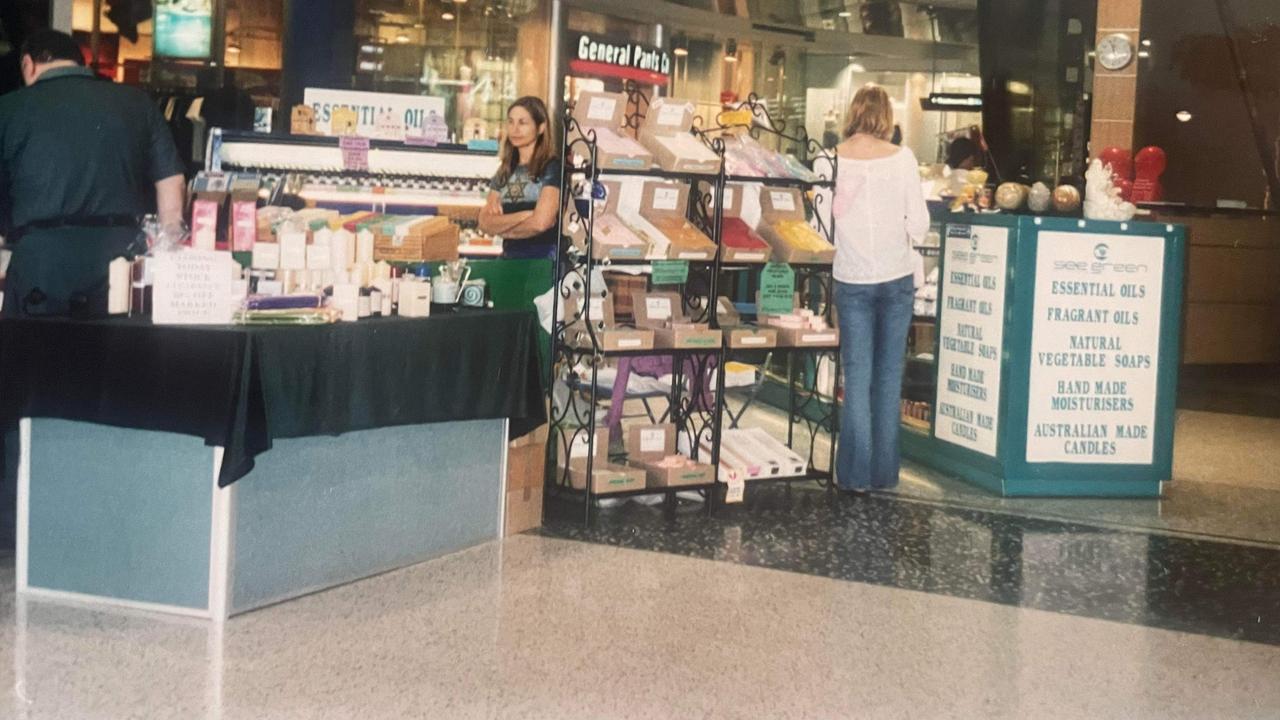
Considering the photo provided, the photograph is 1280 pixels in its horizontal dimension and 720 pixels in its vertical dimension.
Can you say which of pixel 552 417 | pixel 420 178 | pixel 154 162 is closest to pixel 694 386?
pixel 552 417

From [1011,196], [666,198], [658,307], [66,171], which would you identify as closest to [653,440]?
[658,307]

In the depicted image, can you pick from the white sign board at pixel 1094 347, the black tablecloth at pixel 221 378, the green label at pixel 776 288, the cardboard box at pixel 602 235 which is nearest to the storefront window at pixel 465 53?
the green label at pixel 776 288

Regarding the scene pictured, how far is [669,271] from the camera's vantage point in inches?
233

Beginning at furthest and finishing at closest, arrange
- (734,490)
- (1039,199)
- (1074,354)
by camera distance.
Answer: (1039,199) → (1074,354) → (734,490)

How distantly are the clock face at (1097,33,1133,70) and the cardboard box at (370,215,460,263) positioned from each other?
412 centimetres

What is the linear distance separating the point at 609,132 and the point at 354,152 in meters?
2.42

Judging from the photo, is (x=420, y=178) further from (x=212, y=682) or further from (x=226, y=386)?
(x=212, y=682)

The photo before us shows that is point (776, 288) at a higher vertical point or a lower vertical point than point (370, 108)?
lower

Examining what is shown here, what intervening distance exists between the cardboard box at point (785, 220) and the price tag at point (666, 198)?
0.46 m

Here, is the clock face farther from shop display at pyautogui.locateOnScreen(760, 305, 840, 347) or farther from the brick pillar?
shop display at pyautogui.locateOnScreen(760, 305, 840, 347)

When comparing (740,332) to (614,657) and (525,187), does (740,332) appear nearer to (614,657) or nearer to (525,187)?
(525,187)

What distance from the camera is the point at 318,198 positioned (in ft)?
26.9

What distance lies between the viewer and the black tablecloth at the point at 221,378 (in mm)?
4301

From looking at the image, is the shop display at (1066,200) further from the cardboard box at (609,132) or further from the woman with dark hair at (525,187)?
the woman with dark hair at (525,187)
